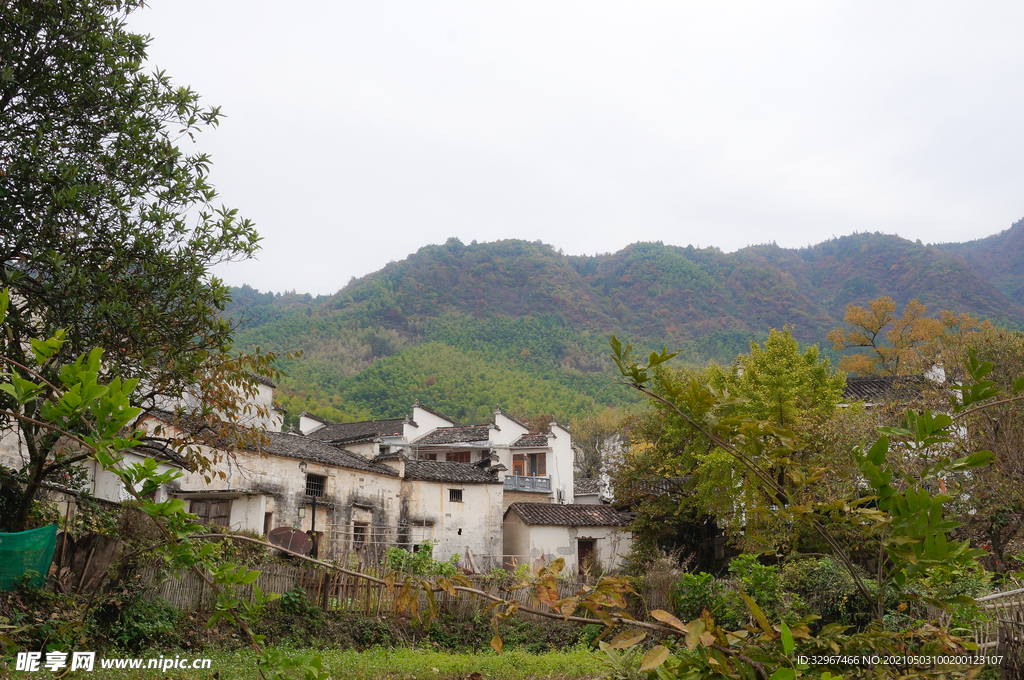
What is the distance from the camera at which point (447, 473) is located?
25500 millimetres

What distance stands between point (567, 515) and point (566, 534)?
29.8 inches

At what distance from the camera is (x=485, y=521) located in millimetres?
25281

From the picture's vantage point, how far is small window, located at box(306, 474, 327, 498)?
845 inches

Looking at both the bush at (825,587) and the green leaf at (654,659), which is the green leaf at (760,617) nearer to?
the green leaf at (654,659)

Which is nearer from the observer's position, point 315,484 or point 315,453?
point 315,484

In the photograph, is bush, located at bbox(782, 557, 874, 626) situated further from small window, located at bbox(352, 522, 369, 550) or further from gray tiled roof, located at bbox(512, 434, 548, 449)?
gray tiled roof, located at bbox(512, 434, 548, 449)

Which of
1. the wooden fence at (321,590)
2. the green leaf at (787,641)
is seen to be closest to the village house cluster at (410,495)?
the wooden fence at (321,590)

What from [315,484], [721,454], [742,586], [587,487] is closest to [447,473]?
[315,484]

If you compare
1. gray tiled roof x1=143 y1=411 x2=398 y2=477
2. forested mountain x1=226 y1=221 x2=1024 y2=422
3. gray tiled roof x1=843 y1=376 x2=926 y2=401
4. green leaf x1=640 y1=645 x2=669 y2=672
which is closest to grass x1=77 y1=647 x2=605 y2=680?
green leaf x1=640 y1=645 x2=669 y2=672

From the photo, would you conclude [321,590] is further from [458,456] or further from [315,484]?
[458,456]

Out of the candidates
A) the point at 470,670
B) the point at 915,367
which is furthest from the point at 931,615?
the point at 915,367

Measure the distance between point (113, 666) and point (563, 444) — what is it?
85.2 feet

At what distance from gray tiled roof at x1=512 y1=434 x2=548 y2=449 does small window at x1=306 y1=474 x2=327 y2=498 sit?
12.2 meters

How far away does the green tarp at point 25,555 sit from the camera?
787 centimetres
